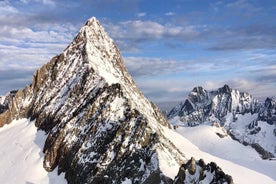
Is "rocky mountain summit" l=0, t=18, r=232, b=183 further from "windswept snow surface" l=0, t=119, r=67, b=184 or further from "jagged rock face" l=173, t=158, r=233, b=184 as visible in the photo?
"windswept snow surface" l=0, t=119, r=67, b=184

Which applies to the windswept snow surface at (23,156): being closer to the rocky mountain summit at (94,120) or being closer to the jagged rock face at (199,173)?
the rocky mountain summit at (94,120)

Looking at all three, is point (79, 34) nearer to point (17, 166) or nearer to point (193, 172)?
point (17, 166)

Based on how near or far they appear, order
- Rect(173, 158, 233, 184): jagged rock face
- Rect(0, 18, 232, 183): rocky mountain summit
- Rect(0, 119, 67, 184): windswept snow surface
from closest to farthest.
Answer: Rect(173, 158, 233, 184): jagged rock face, Rect(0, 18, 232, 183): rocky mountain summit, Rect(0, 119, 67, 184): windswept snow surface

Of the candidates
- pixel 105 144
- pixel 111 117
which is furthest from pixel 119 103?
pixel 105 144

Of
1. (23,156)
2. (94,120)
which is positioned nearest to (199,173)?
(94,120)

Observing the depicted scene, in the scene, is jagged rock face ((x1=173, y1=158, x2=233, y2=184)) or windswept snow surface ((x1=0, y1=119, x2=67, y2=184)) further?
windswept snow surface ((x1=0, y1=119, x2=67, y2=184))

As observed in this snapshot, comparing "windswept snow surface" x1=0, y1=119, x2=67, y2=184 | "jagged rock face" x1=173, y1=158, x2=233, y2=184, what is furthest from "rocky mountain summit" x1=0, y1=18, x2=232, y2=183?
"windswept snow surface" x1=0, y1=119, x2=67, y2=184
